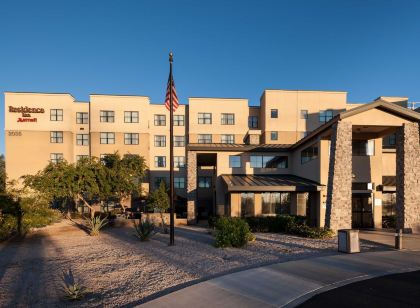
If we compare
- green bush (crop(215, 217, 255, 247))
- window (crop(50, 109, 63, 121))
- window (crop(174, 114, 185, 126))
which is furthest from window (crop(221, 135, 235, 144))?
green bush (crop(215, 217, 255, 247))

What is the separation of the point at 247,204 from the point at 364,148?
998 centimetres

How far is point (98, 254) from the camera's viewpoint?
13.4m

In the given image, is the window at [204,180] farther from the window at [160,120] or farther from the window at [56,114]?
the window at [56,114]

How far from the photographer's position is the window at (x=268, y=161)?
25953 mm

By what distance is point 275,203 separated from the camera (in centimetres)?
2348

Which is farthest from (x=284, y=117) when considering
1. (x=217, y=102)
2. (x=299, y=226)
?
(x=299, y=226)

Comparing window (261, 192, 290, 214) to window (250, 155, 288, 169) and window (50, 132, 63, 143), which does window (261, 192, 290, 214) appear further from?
window (50, 132, 63, 143)

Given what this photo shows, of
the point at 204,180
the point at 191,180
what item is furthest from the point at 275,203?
the point at 204,180

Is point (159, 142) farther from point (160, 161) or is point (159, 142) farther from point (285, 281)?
point (285, 281)

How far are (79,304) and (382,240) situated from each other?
15520mm

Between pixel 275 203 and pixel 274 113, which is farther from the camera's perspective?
pixel 274 113

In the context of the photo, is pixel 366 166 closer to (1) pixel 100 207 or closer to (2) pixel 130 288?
(2) pixel 130 288

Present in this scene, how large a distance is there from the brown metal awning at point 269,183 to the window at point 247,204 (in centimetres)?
133

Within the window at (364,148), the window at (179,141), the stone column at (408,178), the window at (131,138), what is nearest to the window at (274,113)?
the window at (179,141)
